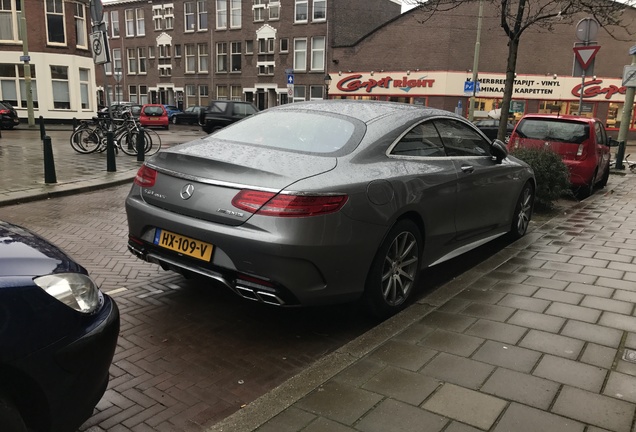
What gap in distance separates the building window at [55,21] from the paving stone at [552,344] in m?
32.5

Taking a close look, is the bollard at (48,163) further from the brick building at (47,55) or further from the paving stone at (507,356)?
the brick building at (47,55)

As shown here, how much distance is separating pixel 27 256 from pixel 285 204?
4.81 ft

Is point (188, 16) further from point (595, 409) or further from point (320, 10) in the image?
point (595, 409)

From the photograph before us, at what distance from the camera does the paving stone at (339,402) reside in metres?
2.57

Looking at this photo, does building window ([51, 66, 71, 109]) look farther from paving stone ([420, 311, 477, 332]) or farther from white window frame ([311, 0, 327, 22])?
paving stone ([420, 311, 477, 332])

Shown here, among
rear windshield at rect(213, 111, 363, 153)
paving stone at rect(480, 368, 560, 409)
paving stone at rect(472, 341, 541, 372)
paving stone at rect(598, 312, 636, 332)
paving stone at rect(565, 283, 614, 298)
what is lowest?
paving stone at rect(565, 283, 614, 298)

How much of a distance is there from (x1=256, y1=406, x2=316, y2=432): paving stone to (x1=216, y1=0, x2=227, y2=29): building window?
4707 cm

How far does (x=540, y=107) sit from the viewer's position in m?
36.4

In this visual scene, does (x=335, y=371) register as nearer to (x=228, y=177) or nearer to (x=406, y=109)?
(x=228, y=177)

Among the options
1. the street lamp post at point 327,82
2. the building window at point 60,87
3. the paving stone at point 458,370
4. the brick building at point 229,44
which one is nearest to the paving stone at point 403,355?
the paving stone at point 458,370

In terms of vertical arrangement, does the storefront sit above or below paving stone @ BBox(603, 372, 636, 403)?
above

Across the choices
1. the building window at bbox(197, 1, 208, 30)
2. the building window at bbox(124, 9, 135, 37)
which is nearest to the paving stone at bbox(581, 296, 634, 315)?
the building window at bbox(197, 1, 208, 30)

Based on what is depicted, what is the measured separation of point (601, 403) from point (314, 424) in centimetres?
148

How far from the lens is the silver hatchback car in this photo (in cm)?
321
